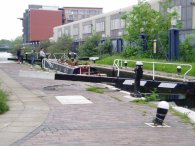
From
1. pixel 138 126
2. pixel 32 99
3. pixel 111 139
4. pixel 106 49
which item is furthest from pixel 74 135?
pixel 106 49

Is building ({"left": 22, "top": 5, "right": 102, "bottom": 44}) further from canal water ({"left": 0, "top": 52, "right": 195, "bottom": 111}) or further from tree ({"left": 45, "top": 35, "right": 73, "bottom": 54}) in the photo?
canal water ({"left": 0, "top": 52, "right": 195, "bottom": 111})

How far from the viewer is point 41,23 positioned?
150 meters

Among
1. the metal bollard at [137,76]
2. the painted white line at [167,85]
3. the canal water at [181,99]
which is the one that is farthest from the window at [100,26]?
the metal bollard at [137,76]

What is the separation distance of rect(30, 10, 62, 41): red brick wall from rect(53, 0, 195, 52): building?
3249cm

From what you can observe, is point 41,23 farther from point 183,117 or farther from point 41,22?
point 183,117

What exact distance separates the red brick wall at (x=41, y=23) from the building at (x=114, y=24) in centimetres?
3249

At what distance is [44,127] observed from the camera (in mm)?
8312

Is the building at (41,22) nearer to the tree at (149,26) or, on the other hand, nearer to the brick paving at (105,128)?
the tree at (149,26)

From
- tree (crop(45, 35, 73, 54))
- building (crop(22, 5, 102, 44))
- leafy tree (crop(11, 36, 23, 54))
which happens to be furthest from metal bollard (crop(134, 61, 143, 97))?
building (crop(22, 5, 102, 44))

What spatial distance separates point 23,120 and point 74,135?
1.77m

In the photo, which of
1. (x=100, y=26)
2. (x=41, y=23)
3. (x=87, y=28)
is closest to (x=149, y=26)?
(x=100, y=26)

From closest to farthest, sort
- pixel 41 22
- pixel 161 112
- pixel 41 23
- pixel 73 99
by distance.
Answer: pixel 161 112
pixel 73 99
pixel 41 22
pixel 41 23

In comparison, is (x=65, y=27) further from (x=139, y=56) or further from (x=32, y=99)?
(x=32, y=99)

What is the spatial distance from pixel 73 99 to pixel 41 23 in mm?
140113
